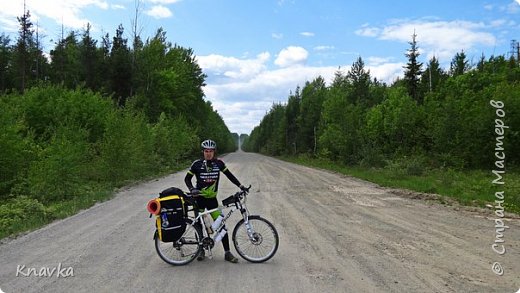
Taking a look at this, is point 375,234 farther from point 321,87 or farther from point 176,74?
point 321,87

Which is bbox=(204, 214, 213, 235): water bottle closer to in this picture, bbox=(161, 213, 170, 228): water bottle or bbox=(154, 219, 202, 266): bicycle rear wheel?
bbox=(154, 219, 202, 266): bicycle rear wheel

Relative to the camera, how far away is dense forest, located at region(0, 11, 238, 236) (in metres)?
15.3

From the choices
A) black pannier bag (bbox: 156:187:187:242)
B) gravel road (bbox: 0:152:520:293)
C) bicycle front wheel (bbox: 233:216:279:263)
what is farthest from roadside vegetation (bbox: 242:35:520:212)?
black pannier bag (bbox: 156:187:187:242)

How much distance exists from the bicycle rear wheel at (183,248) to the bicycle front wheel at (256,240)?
71 centimetres

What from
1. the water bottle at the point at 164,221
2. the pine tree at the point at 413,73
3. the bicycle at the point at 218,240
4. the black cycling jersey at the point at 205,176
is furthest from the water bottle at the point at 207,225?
the pine tree at the point at 413,73

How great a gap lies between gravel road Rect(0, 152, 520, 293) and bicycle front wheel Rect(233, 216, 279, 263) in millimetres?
225

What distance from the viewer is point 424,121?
3738cm

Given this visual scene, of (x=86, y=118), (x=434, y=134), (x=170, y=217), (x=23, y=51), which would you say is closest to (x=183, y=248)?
(x=170, y=217)

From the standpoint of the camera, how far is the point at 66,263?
703 cm

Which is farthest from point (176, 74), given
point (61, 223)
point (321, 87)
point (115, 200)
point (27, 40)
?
point (61, 223)

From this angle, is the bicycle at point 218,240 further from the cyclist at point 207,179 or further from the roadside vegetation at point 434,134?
the roadside vegetation at point 434,134

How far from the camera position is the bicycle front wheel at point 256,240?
720cm

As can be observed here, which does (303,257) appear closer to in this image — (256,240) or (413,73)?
(256,240)

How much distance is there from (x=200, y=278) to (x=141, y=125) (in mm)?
22929
